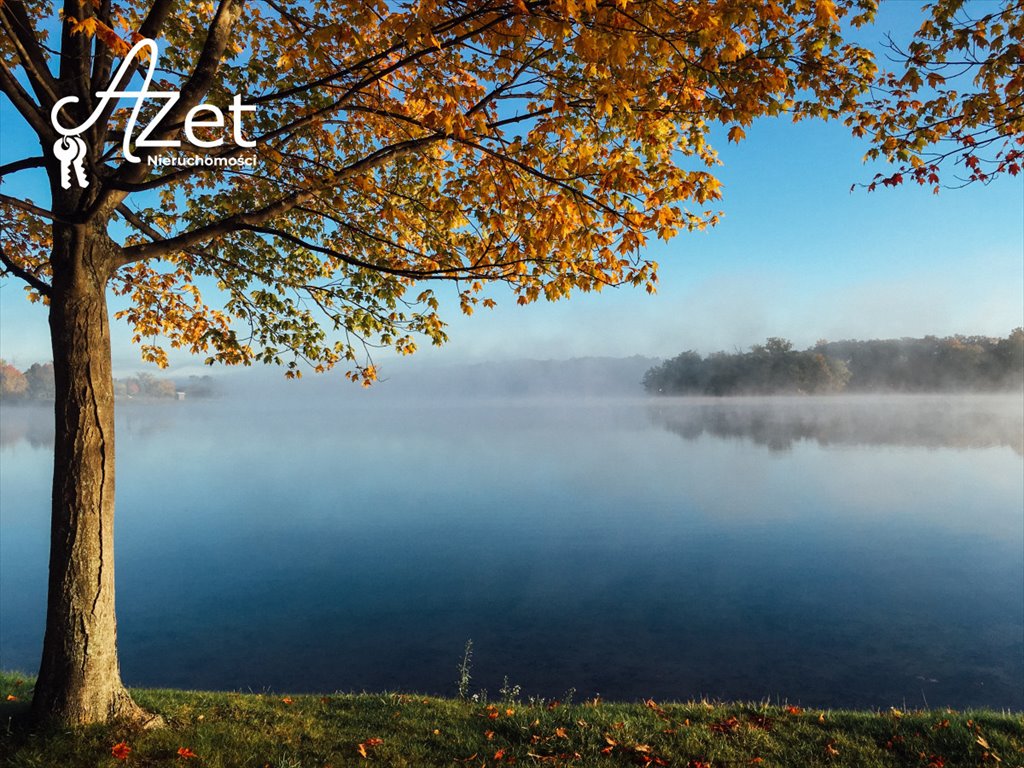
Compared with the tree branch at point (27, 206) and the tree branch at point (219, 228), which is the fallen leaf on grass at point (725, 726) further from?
the tree branch at point (27, 206)

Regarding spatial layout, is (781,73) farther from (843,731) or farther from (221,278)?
(221,278)

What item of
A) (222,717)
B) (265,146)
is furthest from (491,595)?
(265,146)

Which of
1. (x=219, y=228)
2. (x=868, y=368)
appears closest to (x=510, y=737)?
(x=219, y=228)

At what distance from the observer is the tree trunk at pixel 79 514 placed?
5.68 metres

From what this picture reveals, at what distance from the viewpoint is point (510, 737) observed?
646cm

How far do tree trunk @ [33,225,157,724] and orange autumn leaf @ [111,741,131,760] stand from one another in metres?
0.53

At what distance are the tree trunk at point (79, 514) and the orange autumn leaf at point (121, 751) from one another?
→ 20.9 inches

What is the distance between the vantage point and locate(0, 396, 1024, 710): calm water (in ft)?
39.3

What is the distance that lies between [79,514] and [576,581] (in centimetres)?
1421

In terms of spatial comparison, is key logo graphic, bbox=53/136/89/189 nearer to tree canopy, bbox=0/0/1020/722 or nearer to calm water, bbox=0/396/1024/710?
tree canopy, bbox=0/0/1020/722

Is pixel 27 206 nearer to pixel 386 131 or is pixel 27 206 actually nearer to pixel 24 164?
pixel 24 164

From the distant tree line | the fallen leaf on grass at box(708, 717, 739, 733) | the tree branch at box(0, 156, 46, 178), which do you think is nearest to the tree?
the tree branch at box(0, 156, 46, 178)

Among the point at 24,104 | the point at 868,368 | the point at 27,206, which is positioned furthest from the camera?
the point at 868,368

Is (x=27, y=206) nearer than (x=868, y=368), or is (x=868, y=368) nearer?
(x=27, y=206)
